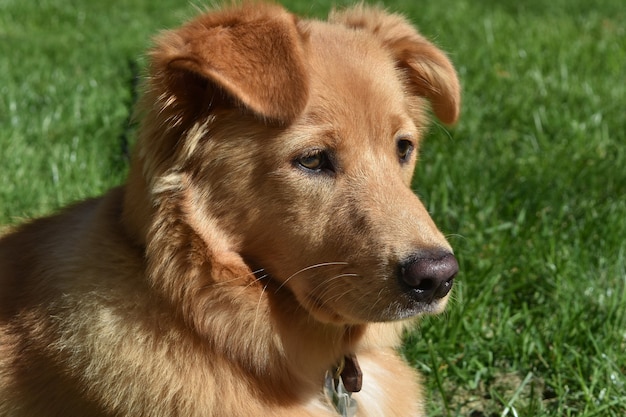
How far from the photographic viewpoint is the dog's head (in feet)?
8.31

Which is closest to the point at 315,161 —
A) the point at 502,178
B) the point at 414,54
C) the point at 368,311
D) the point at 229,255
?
the point at 229,255

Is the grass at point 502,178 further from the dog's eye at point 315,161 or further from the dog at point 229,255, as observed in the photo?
the dog's eye at point 315,161

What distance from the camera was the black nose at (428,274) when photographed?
246cm

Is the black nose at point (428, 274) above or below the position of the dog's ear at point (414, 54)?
below

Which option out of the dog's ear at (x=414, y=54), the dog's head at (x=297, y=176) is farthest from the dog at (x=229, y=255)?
the dog's ear at (x=414, y=54)

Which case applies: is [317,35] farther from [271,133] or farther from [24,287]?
[24,287]

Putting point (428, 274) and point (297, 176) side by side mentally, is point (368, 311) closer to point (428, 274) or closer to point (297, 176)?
point (428, 274)

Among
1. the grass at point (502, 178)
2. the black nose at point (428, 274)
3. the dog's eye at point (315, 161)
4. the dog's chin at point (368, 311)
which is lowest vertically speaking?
the grass at point (502, 178)

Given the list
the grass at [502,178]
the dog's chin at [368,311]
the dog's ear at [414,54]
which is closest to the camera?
the dog's chin at [368,311]

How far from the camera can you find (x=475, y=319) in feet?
12.4

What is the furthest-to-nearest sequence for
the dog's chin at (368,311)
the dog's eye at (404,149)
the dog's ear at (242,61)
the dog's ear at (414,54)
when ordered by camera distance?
the dog's ear at (414,54)
the dog's eye at (404,149)
the dog's chin at (368,311)
the dog's ear at (242,61)

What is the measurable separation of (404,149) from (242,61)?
33.9 inches

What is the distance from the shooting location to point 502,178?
194 inches

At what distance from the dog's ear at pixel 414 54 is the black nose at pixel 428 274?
1088mm
